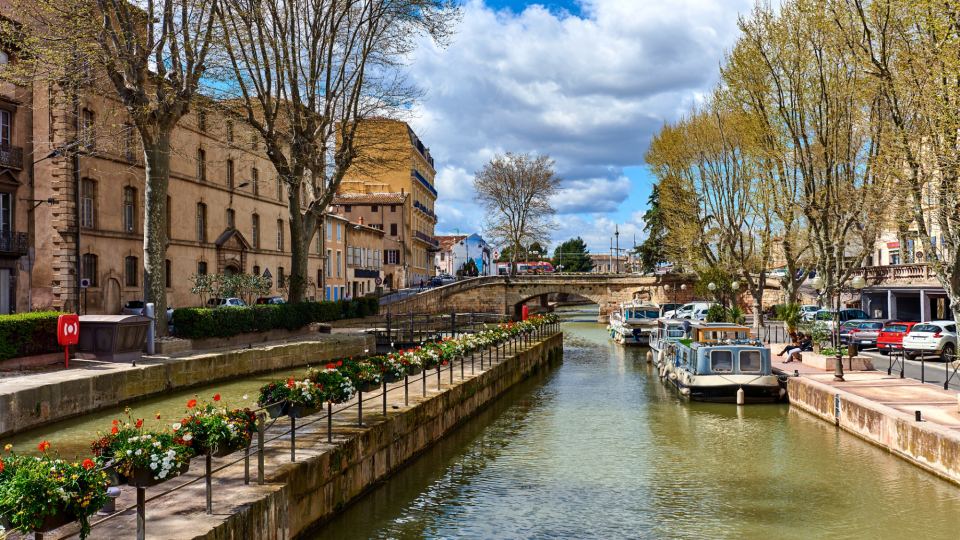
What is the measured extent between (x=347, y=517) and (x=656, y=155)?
4289cm

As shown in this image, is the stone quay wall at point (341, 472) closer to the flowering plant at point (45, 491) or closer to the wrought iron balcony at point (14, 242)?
the flowering plant at point (45, 491)

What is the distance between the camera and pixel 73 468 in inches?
232

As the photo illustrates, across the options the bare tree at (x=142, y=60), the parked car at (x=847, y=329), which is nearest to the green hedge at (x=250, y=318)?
the bare tree at (x=142, y=60)

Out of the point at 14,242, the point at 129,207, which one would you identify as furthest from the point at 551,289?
the point at 14,242

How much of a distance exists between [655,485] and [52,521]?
36.1ft

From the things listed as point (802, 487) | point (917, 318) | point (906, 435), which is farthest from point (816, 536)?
point (917, 318)

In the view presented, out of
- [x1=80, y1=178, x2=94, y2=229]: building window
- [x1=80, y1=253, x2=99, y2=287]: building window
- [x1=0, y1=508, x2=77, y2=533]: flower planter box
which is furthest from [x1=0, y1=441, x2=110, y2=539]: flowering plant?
[x1=80, y1=178, x2=94, y2=229]: building window

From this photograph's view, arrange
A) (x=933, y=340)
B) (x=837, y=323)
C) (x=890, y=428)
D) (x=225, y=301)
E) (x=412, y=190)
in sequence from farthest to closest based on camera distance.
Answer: (x=412, y=190) → (x=225, y=301) → (x=933, y=340) → (x=837, y=323) → (x=890, y=428)

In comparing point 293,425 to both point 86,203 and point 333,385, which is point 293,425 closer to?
point 333,385

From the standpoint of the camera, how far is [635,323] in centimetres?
4619

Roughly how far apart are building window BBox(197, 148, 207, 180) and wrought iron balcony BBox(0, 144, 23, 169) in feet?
41.3

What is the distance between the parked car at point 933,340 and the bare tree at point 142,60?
89.9 feet

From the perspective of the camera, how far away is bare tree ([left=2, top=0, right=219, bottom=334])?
910 inches

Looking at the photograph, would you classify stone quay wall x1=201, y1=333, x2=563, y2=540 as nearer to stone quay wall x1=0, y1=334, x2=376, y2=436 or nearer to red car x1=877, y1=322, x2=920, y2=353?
stone quay wall x1=0, y1=334, x2=376, y2=436
